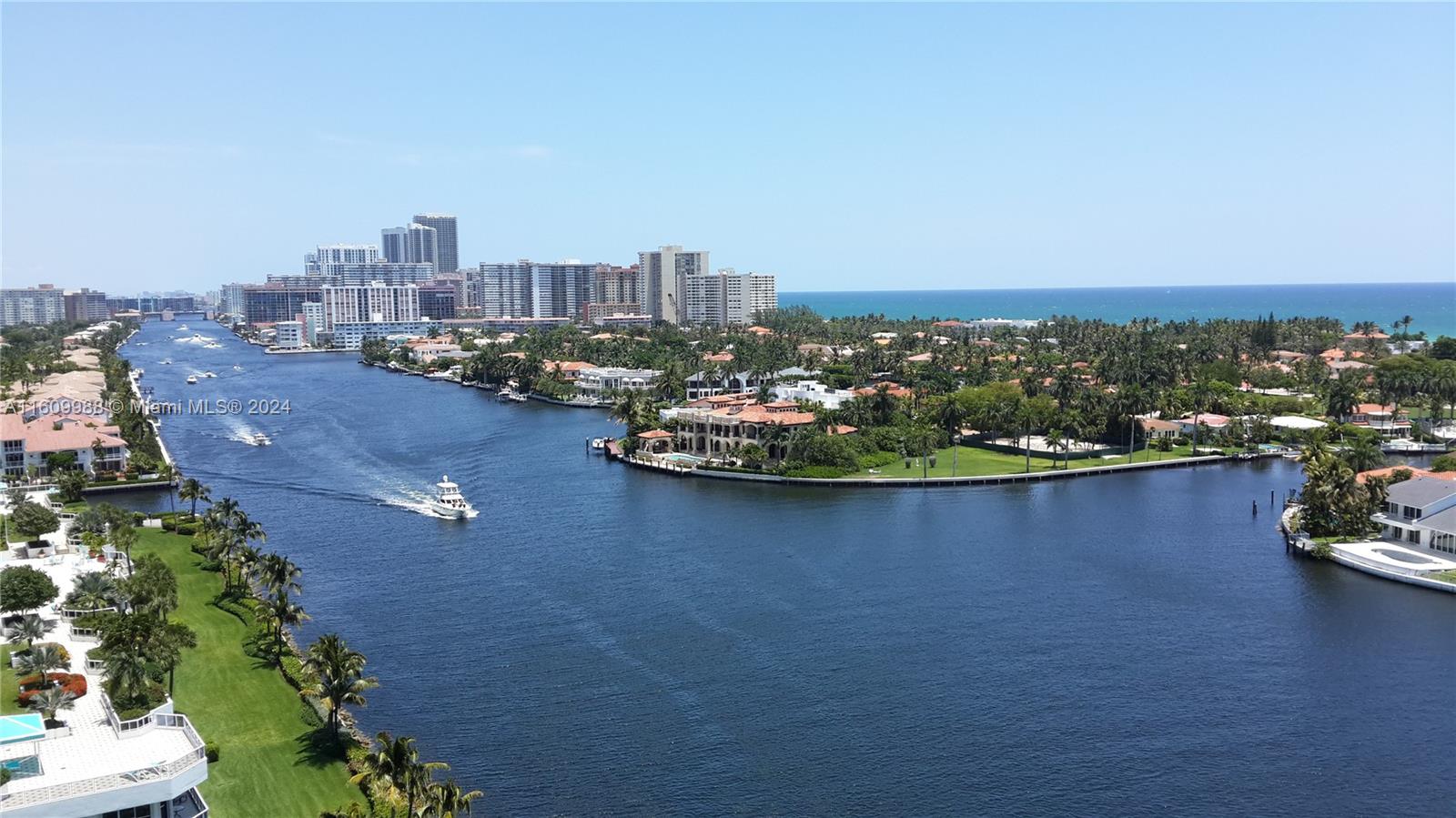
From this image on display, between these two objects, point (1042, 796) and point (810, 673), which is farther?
point (810, 673)

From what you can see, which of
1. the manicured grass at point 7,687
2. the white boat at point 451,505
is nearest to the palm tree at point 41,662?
the manicured grass at point 7,687

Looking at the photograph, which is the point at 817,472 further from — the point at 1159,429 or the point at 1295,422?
the point at 1295,422

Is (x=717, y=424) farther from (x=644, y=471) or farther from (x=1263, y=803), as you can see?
(x=1263, y=803)

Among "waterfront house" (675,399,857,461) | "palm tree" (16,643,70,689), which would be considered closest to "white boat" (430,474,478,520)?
"waterfront house" (675,399,857,461)

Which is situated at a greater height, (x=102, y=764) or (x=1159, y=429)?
(x=1159, y=429)

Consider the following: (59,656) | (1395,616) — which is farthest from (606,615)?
(1395,616)

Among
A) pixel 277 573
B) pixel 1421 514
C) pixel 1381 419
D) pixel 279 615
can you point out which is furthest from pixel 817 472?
pixel 1381 419

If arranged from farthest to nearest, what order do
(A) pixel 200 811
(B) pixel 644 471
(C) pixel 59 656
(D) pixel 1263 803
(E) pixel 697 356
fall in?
(E) pixel 697 356
(B) pixel 644 471
(C) pixel 59 656
(D) pixel 1263 803
(A) pixel 200 811
